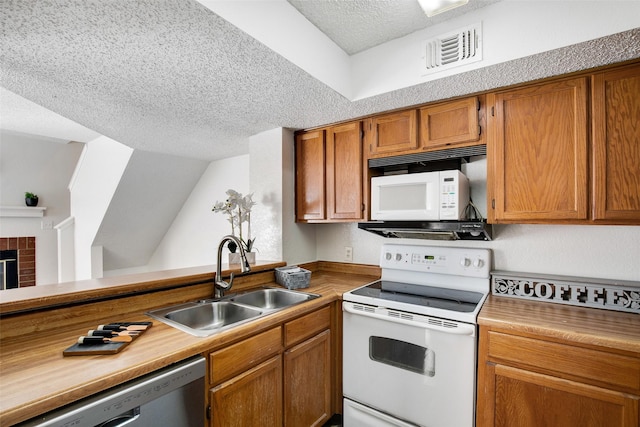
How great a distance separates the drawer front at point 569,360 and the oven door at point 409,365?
128mm

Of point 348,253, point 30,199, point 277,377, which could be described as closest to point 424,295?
point 348,253

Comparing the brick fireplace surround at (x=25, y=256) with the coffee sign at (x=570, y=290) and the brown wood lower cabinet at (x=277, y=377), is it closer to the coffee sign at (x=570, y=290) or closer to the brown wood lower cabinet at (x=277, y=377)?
the brown wood lower cabinet at (x=277, y=377)

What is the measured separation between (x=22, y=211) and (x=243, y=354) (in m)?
4.27

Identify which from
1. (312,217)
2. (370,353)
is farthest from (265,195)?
(370,353)

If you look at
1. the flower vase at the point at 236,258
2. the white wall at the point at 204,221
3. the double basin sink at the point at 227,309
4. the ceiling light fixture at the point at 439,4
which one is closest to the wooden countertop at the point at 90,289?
the double basin sink at the point at 227,309

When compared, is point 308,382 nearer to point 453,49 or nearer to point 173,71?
point 173,71

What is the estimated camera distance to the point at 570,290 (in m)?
1.63

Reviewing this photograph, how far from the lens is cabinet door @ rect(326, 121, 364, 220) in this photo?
84.6 inches

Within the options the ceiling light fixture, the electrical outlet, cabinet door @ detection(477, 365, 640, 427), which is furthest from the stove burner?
the ceiling light fixture

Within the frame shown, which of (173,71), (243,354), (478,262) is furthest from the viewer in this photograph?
(478,262)

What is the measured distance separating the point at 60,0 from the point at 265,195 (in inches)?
64.7

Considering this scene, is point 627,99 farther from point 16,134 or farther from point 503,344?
point 16,134

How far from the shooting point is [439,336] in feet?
5.00

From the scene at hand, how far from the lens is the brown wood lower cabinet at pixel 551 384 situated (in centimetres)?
117
